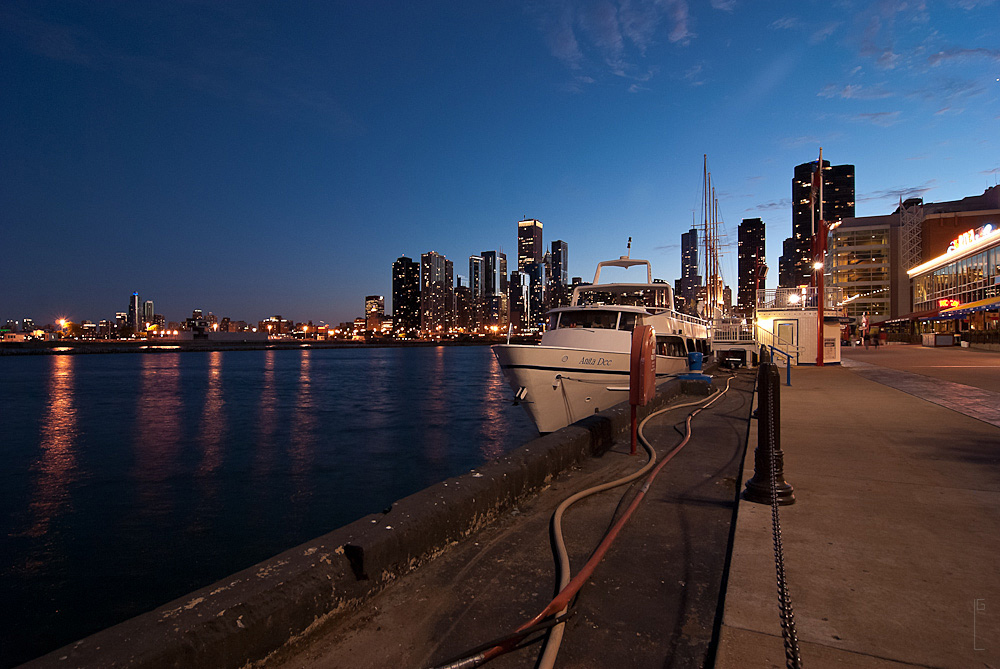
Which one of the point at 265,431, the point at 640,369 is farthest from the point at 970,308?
the point at 265,431

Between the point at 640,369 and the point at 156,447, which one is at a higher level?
the point at 640,369

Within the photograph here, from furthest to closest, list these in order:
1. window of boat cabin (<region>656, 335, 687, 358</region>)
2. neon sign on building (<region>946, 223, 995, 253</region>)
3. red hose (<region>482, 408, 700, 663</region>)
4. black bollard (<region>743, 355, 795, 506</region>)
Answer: neon sign on building (<region>946, 223, 995, 253</region>) → window of boat cabin (<region>656, 335, 687, 358</region>) → black bollard (<region>743, 355, 795, 506</region>) → red hose (<region>482, 408, 700, 663</region>)

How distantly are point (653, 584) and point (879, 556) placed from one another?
1601 mm

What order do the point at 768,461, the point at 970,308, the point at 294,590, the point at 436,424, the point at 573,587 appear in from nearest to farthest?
1. the point at 294,590
2. the point at 573,587
3. the point at 768,461
4. the point at 436,424
5. the point at 970,308

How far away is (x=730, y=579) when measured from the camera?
3.30 meters

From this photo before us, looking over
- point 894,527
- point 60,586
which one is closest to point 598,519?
point 894,527

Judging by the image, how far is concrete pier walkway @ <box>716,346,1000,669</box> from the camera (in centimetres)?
259

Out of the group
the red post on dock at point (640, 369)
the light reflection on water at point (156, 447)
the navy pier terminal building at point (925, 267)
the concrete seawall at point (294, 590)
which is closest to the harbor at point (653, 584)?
the concrete seawall at point (294, 590)

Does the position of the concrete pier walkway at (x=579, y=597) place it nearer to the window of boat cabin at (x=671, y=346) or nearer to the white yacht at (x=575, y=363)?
the white yacht at (x=575, y=363)

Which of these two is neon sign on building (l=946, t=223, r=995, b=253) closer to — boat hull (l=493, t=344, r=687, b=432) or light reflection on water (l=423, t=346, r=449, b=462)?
light reflection on water (l=423, t=346, r=449, b=462)

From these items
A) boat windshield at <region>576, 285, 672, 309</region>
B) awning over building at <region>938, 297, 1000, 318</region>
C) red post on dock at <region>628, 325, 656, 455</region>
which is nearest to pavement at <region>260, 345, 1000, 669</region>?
red post on dock at <region>628, 325, 656, 455</region>

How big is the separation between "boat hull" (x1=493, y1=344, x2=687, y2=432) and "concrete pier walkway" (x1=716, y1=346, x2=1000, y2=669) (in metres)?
6.08

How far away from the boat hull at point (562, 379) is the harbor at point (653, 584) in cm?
733

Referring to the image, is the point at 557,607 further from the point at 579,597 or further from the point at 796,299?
the point at 796,299
